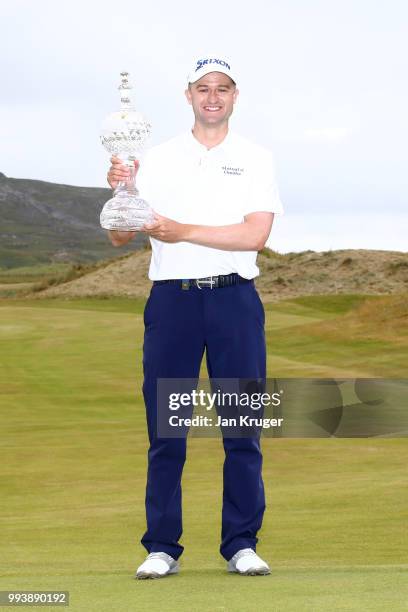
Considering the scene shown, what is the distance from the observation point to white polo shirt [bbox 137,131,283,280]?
599 centimetres

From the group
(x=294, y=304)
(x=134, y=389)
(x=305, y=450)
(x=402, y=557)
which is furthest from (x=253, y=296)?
(x=294, y=304)

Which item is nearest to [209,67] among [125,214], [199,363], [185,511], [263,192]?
[263,192]

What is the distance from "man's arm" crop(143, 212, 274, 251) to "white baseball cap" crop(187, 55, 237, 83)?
0.72 m

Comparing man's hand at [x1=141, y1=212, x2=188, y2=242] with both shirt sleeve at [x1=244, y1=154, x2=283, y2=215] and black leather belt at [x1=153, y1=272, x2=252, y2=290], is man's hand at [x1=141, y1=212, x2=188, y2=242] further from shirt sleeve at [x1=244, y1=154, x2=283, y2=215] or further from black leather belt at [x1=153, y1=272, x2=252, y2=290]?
shirt sleeve at [x1=244, y1=154, x2=283, y2=215]

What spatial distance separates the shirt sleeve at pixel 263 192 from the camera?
237 inches

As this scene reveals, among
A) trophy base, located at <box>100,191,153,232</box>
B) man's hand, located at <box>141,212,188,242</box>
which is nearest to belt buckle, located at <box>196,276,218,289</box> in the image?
man's hand, located at <box>141,212,188,242</box>

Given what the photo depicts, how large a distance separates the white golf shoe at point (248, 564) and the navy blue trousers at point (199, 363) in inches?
2.2

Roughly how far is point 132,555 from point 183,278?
98.4 inches

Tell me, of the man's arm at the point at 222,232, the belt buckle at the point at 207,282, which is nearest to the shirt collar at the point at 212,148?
the man's arm at the point at 222,232

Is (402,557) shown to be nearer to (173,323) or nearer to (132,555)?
(132,555)

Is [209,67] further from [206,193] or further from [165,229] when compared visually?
[165,229]

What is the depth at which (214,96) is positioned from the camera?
6.00 meters

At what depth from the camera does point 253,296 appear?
19.8 ft

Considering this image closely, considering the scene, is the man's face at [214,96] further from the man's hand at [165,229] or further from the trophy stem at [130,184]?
the man's hand at [165,229]
